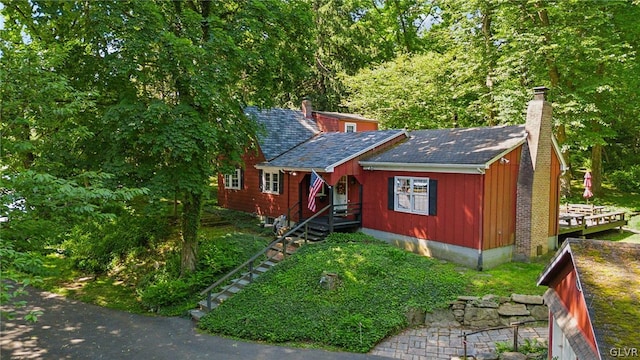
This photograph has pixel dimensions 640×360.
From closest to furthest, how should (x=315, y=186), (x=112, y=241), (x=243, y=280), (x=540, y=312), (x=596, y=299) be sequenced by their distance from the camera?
1. (x=596, y=299)
2. (x=540, y=312)
3. (x=243, y=280)
4. (x=315, y=186)
5. (x=112, y=241)

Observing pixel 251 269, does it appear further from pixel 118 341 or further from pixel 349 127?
pixel 349 127

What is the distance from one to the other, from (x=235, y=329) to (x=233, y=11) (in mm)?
10899

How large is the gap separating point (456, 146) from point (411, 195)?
249 cm

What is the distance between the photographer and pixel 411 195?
15266mm

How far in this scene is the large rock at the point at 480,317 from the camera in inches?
422

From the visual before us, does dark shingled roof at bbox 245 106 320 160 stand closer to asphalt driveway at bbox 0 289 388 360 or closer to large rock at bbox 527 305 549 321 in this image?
asphalt driveway at bbox 0 289 388 360

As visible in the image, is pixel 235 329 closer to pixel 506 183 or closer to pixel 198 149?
pixel 198 149

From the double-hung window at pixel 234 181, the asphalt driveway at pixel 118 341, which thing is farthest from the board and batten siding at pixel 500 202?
the double-hung window at pixel 234 181

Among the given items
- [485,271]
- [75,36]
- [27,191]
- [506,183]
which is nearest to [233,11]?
[75,36]

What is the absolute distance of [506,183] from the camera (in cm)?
1395

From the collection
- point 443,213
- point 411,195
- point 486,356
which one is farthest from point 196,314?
point 443,213

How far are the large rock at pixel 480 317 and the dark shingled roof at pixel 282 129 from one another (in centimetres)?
1225

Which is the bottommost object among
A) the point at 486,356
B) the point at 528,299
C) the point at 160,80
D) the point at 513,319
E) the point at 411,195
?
the point at 486,356

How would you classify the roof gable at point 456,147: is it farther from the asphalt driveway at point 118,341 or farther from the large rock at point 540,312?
the asphalt driveway at point 118,341
